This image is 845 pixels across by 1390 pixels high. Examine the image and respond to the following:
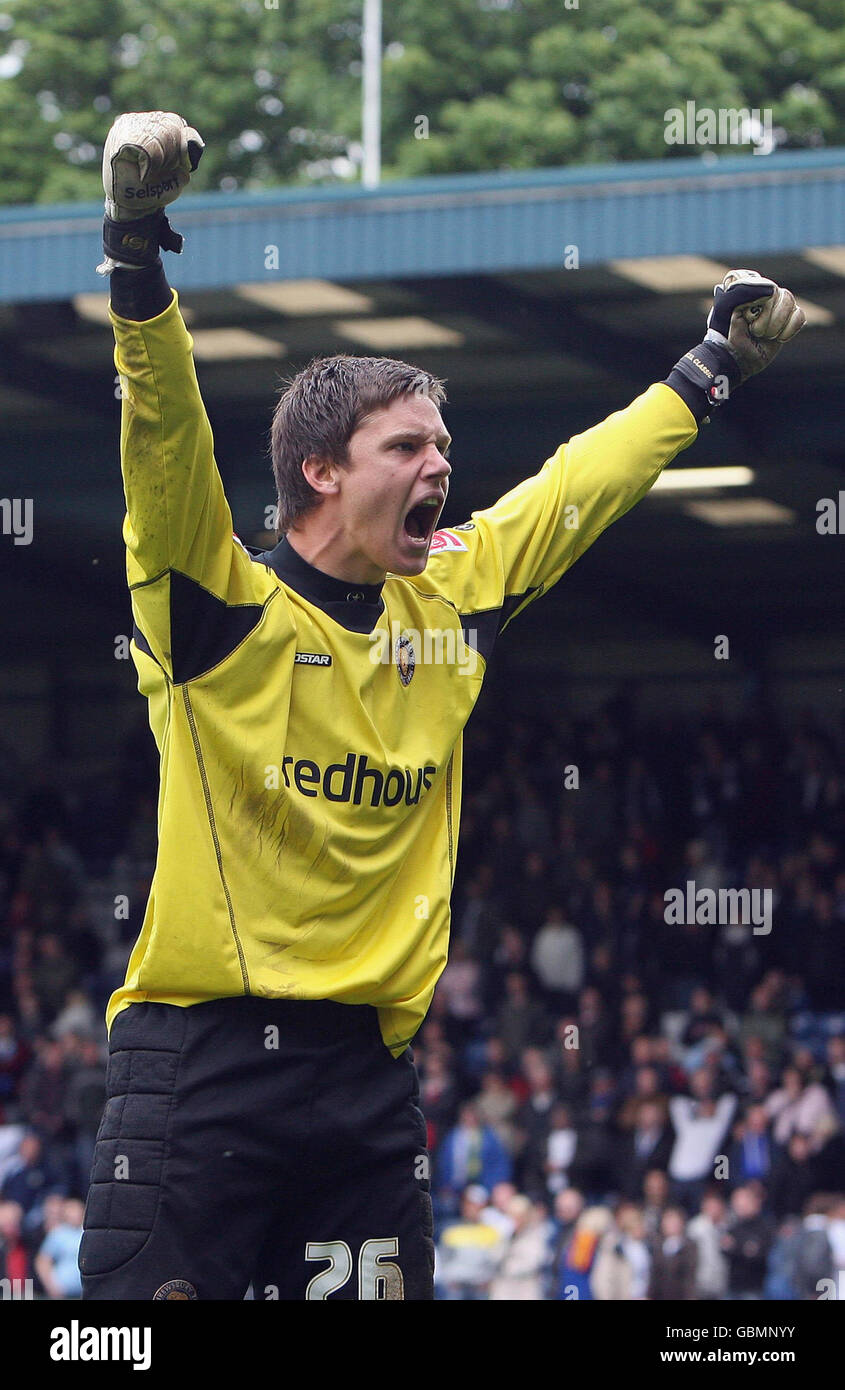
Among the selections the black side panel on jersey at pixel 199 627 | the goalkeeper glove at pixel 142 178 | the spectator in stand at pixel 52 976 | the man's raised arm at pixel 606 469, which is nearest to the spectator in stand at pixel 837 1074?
the spectator in stand at pixel 52 976

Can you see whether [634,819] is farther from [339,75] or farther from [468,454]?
[339,75]

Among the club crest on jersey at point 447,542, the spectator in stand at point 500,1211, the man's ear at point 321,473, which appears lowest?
the spectator in stand at point 500,1211

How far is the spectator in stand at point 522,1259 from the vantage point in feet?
35.2

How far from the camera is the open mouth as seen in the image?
319cm

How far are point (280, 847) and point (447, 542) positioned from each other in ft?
2.41

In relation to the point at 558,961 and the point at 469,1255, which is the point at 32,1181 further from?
the point at 558,961

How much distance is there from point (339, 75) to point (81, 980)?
1805 centimetres

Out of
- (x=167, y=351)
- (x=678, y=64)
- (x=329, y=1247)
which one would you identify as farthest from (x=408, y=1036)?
(x=678, y=64)

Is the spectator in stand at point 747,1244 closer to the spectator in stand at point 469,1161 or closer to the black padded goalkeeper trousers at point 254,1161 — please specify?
the spectator in stand at point 469,1161

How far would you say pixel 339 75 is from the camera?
2886 centimetres

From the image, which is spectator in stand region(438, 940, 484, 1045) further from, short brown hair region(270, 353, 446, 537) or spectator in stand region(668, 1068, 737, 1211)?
short brown hair region(270, 353, 446, 537)

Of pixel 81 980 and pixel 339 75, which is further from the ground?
pixel 339 75

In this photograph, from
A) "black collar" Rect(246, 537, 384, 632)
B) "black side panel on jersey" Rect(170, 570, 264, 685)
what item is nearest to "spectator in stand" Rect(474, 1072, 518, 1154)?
"black collar" Rect(246, 537, 384, 632)

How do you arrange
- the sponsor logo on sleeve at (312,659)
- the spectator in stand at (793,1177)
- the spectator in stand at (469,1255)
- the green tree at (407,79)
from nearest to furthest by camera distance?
the sponsor logo on sleeve at (312,659) < the spectator in stand at (793,1177) < the spectator in stand at (469,1255) < the green tree at (407,79)
